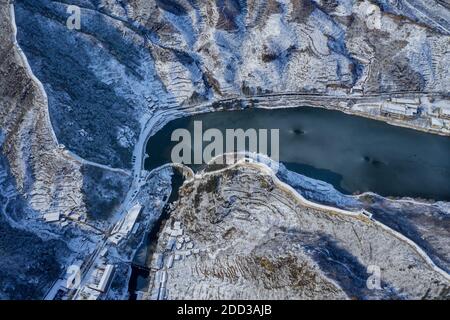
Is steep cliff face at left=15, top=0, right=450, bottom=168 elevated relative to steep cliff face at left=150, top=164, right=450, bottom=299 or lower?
elevated

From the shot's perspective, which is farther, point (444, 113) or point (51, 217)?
point (444, 113)

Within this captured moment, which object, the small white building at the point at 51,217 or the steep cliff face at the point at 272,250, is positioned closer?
the steep cliff face at the point at 272,250

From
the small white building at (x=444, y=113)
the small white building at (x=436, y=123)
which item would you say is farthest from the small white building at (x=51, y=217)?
the small white building at (x=444, y=113)

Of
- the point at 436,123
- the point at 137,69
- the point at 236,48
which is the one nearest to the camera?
the point at 436,123

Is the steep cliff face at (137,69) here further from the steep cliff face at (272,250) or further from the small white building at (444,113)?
the small white building at (444,113)

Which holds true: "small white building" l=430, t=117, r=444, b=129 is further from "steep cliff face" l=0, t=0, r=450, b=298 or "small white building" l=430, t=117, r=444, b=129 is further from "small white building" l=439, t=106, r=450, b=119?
"steep cliff face" l=0, t=0, r=450, b=298

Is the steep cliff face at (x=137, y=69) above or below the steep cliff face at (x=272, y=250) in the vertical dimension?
above

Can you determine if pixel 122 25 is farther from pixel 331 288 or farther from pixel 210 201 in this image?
pixel 331 288

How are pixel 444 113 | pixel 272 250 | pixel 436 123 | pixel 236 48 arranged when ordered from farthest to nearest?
1. pixel 236 48
2. pixel 444 113
3. pixel 436 123
4. pixel 272 250

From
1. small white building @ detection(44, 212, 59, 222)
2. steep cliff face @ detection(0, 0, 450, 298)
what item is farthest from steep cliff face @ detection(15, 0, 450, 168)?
small white building @ detection(44, 212, 59, 222)

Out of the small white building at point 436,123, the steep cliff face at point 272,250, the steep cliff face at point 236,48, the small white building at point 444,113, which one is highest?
the steep cliff face at point 236,48

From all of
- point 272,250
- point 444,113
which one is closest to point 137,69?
point 272,250

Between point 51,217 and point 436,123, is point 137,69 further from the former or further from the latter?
point 436,123
